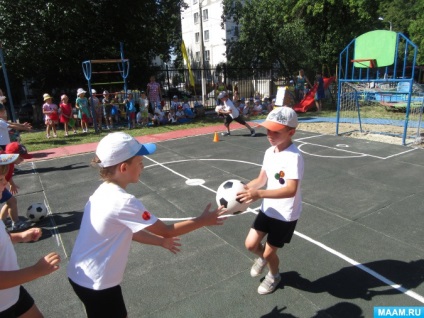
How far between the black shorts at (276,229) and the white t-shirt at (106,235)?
4.77 feet

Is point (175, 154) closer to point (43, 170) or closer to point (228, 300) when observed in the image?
point (43, 170)

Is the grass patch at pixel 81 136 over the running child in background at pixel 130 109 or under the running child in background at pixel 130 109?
under

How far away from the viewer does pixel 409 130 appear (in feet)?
40.9

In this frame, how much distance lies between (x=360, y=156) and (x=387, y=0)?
1630 inches

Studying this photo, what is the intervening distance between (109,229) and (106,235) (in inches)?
1.9

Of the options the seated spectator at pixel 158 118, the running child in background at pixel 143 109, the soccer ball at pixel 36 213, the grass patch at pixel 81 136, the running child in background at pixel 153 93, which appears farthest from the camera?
the running child in background at pixel 153 93

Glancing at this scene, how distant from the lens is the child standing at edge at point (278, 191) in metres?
2.98

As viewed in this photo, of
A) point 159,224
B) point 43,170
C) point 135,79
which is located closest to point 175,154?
point 43,170

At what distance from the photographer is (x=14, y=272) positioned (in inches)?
77.3

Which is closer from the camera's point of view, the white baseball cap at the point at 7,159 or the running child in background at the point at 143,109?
the white baseball cap at the point at 7,159

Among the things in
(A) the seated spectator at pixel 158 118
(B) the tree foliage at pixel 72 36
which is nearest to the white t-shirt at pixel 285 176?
(A) the seated spectator at pixel 158 118

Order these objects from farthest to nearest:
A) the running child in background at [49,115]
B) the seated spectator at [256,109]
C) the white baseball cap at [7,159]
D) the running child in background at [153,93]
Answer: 1. the seated spectator at [256,109]
2. the running child in background at [153,93]
3. the running child in background at [49,115]
4. the white baseball cap at [7,159]

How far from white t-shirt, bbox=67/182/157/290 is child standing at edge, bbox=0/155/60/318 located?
18cm

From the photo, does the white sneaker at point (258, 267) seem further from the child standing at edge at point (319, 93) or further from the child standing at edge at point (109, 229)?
the child standing at edge at point (319, 93)
